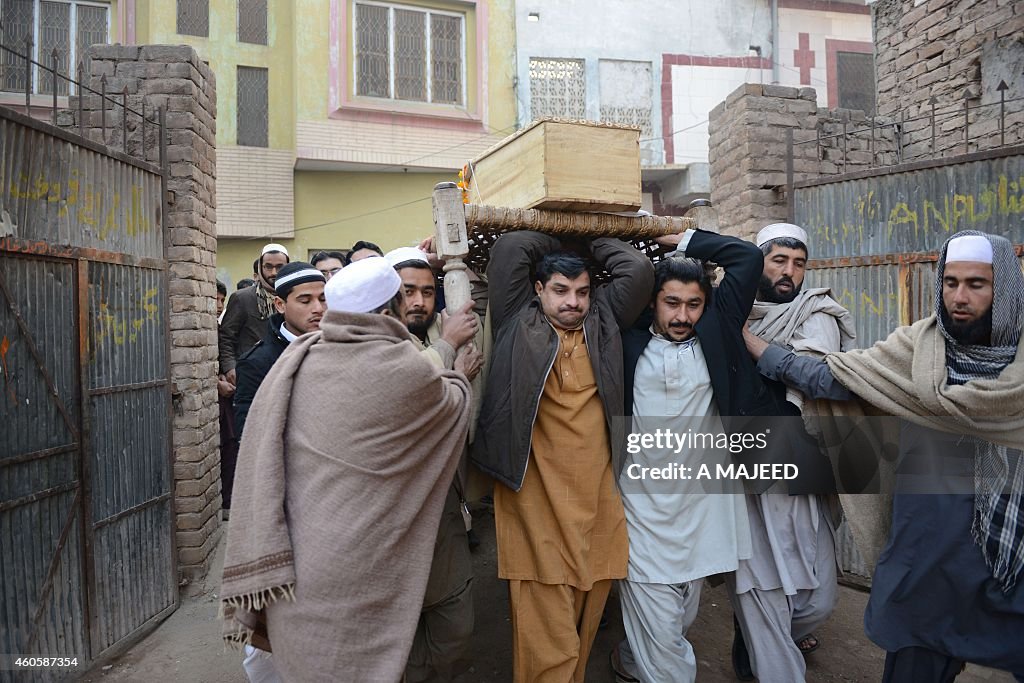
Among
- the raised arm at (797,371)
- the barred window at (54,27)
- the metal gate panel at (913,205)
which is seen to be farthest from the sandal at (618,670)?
the barred window at (54,27)

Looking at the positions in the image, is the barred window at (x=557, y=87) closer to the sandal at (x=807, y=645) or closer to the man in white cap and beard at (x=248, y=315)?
the man in white cap and beard at (x=248, y=315)

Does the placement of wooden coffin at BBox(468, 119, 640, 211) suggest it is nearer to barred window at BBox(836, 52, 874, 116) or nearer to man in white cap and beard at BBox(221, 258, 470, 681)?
man in white cap and beard at BBox(221, 258, 470, 681)

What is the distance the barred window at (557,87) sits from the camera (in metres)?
13.1

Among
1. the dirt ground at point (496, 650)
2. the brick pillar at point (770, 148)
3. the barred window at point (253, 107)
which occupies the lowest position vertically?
the dirt ground at point (496, 650)

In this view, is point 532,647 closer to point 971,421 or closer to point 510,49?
point 971,421

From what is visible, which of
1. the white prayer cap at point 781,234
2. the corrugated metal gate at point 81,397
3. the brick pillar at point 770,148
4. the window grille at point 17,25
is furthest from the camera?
the window grille at point 17,25

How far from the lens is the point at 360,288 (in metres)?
2.29

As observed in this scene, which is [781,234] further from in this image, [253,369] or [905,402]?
[253,369]

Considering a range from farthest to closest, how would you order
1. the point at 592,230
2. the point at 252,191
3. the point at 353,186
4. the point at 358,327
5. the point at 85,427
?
the point at 353,186 → the point at 252,191 → the point at 85,427 → the point at 592,230 → the point at 358,327

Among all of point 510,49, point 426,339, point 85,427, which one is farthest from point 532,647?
point 510,49

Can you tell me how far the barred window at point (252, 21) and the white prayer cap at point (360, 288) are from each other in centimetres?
1143

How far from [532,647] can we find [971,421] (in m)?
1.81

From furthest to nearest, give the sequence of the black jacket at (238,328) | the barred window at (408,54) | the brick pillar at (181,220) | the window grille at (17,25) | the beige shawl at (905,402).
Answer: the barred window at (408,54)
the window grille at (17,25)
the black jacket at (238,328)
the brick pillar at (181,220)
the beige shawl at (905,402)

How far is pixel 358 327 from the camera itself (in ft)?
7.47
